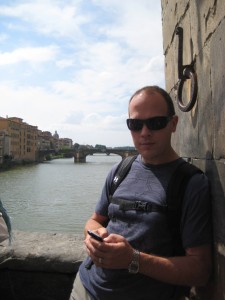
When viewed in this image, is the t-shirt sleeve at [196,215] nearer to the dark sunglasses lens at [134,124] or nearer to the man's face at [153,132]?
the man's face at [153,132]

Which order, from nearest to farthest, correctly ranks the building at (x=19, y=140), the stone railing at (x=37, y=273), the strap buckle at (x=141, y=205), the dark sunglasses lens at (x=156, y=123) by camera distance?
the strap buckle at (x=141, y=205) → the dark sunglasses lens at (x=156, y=123) → the stone railing at (x=37, y=273) → the building at (x=19, y=140)

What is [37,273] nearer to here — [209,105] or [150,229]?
[150,229]

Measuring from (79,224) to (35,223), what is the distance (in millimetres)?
1915

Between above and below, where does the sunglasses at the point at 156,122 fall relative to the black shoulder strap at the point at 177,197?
above

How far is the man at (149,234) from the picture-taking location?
1.37 m

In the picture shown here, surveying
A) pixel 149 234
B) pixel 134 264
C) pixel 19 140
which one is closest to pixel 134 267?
pixel 134 264

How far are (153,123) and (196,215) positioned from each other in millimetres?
428

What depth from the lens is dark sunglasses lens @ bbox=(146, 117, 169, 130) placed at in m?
1.59

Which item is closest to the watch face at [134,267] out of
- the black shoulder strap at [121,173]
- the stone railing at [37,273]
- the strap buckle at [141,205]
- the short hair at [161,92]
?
the strap buckle at [141,205]

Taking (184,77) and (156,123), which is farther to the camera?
(184,77)

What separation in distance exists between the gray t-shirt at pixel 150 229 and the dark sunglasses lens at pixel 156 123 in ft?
A: 0.53

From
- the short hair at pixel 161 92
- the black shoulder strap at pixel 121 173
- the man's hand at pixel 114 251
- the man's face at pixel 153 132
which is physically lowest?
the man's hand at pixel 114 251

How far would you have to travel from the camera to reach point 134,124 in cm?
164

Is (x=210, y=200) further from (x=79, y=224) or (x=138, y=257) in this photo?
(x=79, y=224)
